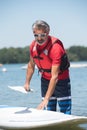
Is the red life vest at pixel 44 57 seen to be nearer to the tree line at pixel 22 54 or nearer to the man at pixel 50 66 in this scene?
the man at pixel 50 66

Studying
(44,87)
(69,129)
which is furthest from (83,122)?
(44,87)

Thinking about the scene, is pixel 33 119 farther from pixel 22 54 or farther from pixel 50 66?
pixel 22 54

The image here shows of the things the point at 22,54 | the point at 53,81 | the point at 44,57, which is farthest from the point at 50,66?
the point at 22,54

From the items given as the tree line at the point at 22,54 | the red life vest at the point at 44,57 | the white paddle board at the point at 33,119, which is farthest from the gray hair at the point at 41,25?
the tree line at the point at 22,54

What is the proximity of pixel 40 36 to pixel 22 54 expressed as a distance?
111958 mm

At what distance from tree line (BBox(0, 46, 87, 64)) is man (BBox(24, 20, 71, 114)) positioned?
109m

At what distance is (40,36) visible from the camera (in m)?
6.55

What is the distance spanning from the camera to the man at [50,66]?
21.4ft

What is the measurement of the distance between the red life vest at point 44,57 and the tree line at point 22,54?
10925 cm

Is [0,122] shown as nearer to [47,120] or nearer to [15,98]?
[47,120]

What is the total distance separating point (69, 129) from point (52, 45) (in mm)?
1375

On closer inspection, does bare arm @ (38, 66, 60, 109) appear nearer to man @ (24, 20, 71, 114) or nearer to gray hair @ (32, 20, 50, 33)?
man @ (24, 20, 71, 114)

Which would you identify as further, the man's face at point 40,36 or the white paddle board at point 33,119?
the white paddle board at point 33,119

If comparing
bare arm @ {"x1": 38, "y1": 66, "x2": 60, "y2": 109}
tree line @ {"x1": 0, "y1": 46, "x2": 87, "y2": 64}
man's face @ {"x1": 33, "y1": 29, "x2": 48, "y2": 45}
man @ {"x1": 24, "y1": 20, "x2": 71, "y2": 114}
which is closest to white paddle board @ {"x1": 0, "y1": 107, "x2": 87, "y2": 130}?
man @ {"x1": 24, "y1": 20, "x2": 71, "y2": 114}
